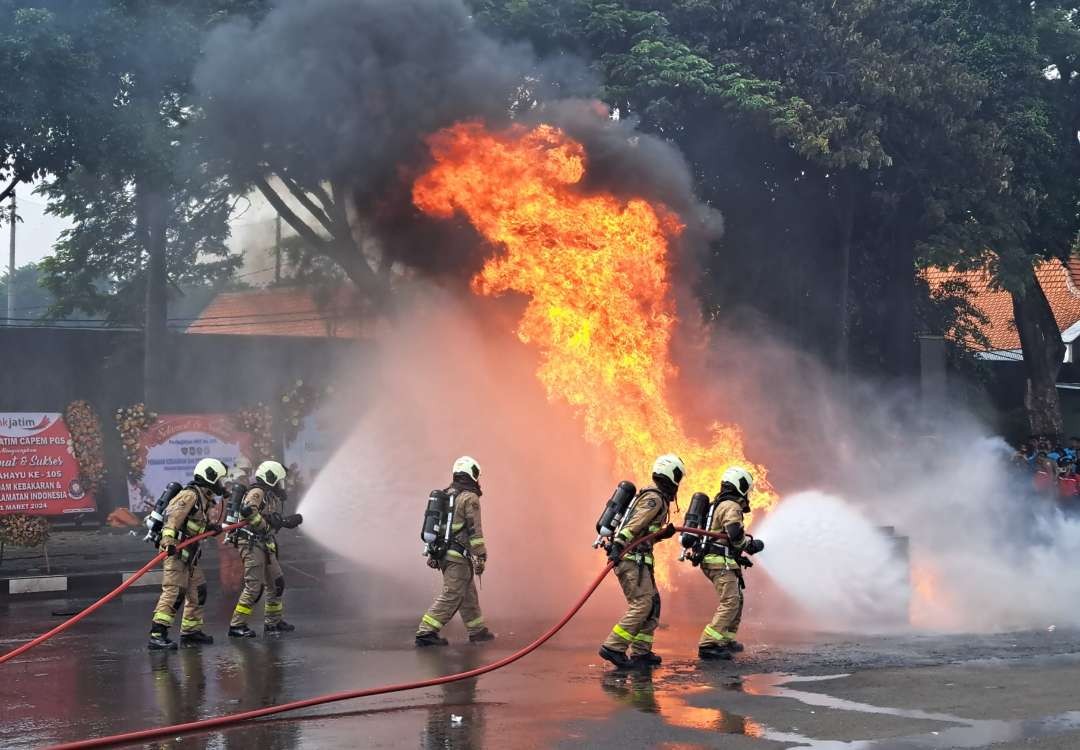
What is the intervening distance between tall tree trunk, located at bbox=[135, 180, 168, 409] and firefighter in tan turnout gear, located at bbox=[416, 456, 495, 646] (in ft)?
43.7

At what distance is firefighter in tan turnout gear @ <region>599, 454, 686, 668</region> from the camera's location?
32.4 feet

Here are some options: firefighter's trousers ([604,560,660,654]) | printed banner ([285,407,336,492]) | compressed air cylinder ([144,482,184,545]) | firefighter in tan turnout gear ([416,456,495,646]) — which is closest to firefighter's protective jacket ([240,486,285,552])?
compressed air cylinder ([144,482,184,545])

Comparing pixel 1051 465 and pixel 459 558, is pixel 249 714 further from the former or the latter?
pixel 1051 465

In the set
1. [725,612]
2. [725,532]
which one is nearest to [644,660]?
[725,612]

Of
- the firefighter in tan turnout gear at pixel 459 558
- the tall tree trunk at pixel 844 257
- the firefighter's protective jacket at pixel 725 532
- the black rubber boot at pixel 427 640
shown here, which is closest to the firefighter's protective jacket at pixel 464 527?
the firefighter in tan turnout gear at pixel 459 558

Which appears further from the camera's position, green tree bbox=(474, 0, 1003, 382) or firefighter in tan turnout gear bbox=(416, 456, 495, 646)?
green tree bbox=(474, 0, 1003, 382)

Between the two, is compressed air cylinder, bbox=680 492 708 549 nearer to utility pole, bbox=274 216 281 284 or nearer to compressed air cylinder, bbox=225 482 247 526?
compressed air cylinder, bbox=225 482 247 526

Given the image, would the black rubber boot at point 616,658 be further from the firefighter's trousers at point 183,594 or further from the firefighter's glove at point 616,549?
the firefighter's trousers at point 183,594

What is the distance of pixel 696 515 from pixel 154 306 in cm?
1567

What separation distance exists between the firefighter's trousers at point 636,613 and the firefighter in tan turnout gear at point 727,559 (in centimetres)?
59

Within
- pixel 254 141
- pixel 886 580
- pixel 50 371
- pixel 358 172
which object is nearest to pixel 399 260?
pixel 358 172

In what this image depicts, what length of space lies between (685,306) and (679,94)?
492cm

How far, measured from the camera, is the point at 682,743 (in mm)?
7254

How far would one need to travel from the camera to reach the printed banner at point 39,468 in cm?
1938
